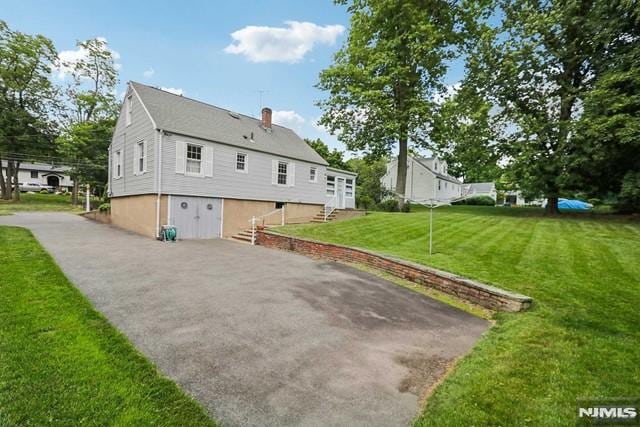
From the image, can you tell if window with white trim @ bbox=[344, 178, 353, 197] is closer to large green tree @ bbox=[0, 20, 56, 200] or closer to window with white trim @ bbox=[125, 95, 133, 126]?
window with white trim @ bbox=[125, 95, 133, 126]

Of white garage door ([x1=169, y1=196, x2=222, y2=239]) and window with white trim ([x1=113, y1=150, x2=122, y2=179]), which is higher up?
window with white trim ([x1=113, y1=150, x2=122, y2=179])

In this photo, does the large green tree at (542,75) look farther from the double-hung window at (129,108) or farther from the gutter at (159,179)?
the double-hung window at (129,108)

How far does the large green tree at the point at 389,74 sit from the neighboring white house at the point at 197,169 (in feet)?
15.3

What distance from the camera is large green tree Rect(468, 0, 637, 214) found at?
15773 mm

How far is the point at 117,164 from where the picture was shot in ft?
55.6

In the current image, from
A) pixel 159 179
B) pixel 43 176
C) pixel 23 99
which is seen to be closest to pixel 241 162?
pixel 159 179

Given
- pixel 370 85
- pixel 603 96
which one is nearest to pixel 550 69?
pixel 603 96

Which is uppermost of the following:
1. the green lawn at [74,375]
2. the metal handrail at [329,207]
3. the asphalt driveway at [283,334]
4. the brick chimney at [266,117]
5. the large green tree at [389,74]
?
the large green tree at [389,74]

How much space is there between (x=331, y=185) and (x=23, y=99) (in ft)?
105

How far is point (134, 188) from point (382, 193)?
2123cm

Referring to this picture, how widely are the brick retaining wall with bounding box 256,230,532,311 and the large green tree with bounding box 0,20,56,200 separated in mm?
32932

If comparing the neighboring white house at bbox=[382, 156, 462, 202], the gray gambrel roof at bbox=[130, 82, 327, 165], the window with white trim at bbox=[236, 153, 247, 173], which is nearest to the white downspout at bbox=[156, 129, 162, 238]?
the gray gambrel roof at bbox=[130, 82, 327, 165]

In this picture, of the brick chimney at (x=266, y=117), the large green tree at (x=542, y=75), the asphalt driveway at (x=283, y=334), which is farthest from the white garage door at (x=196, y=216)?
the large green tree at (x=542, y=75)

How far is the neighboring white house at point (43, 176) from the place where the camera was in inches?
1828
